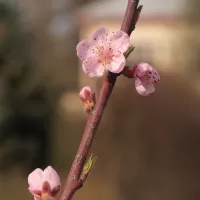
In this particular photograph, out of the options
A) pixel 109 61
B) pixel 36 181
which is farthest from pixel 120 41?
pixel 36 181

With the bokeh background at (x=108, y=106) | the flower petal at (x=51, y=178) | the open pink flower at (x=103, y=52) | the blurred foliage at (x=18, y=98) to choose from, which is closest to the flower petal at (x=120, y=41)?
the open pink flower at (x=103, y=52)

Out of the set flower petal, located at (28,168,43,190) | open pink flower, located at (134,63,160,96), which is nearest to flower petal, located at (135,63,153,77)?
open pink flower, located at (134,63,160,96)

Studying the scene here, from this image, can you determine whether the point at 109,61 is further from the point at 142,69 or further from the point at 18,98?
the point at 18,98

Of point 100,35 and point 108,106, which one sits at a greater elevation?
point 100,35

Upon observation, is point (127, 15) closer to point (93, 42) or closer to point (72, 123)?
point (93, 42)

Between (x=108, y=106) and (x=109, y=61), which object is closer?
(x=109, y=61)

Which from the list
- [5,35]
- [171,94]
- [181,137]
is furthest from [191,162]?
[5,35]
